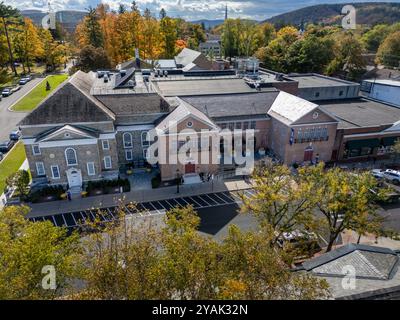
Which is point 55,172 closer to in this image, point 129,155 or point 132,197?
point 129,155

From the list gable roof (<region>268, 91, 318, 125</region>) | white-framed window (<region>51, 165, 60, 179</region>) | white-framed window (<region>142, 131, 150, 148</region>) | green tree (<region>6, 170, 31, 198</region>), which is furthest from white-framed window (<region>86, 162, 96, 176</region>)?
gable roof (<region>268, 91, 318, 125</region>)

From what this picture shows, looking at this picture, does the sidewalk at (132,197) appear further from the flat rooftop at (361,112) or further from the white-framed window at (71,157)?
the flat rooftop at (361,112)

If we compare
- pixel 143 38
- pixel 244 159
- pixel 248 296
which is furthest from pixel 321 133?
pixel 143 38

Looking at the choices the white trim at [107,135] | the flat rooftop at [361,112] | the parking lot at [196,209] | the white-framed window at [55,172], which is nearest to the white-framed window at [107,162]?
the white trim at [107,135]

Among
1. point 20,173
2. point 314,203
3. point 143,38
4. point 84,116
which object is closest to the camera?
point 314,203

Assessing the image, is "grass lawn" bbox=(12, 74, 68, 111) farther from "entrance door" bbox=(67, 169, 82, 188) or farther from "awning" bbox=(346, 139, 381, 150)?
"awning" bbox=(346, 139, 381, 150)

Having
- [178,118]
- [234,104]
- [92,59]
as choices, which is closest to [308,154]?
[234,104]

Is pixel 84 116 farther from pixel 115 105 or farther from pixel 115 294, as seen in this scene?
pixel 115 294
